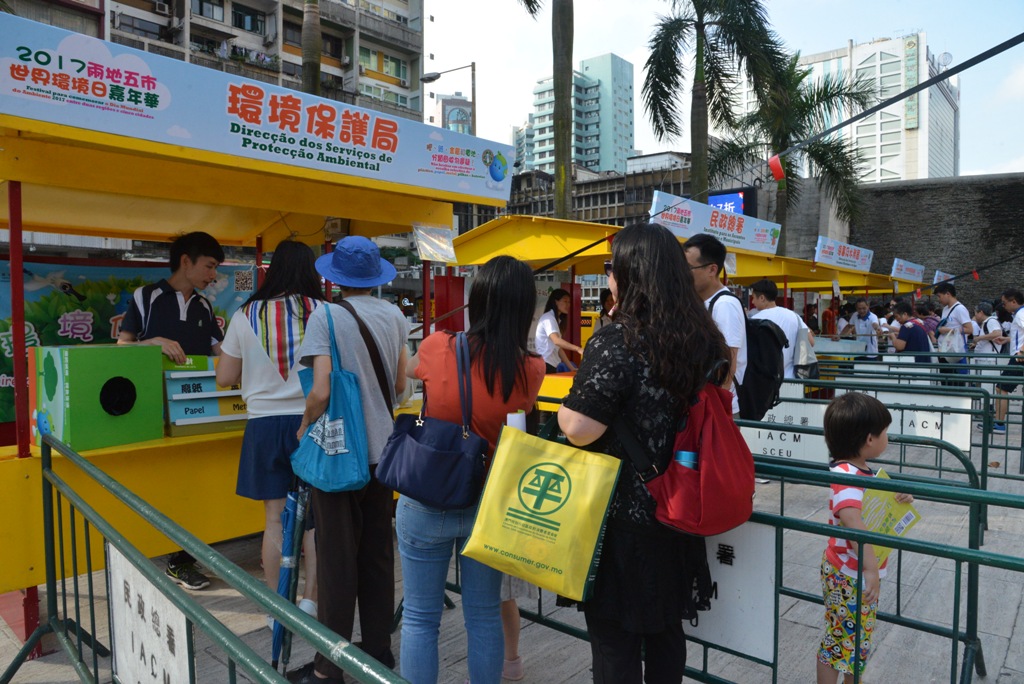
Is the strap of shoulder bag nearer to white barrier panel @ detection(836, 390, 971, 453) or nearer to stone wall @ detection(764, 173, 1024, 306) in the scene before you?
white barrier panel @ detection(836, 390, 971, 453)

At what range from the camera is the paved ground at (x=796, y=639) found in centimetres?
322

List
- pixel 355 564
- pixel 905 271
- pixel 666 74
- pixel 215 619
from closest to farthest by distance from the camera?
pixel 215 619 < pixel 355 564 < pixel 666 74 < pixel 905 271

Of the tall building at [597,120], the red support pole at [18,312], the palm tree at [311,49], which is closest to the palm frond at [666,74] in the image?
the palm tree at [311,49]

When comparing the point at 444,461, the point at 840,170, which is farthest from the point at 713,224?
the point at 840,170

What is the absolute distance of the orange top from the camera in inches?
94.2

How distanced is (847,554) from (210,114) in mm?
3611

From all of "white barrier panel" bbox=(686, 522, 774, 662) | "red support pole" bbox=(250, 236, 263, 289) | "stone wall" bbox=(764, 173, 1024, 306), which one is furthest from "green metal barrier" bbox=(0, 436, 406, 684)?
"stone wall" bbox=(764, 173, 1024, 306)

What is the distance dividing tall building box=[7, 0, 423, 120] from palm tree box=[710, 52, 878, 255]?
22852 mm

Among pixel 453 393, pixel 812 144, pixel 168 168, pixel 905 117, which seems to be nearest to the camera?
pixel 453 393

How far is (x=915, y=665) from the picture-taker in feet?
10.8

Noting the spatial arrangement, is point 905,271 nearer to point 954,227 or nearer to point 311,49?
point 954,227

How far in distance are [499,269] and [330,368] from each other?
90 cm

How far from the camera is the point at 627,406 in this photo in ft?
6.47

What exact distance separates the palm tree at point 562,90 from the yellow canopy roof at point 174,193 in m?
7.26
